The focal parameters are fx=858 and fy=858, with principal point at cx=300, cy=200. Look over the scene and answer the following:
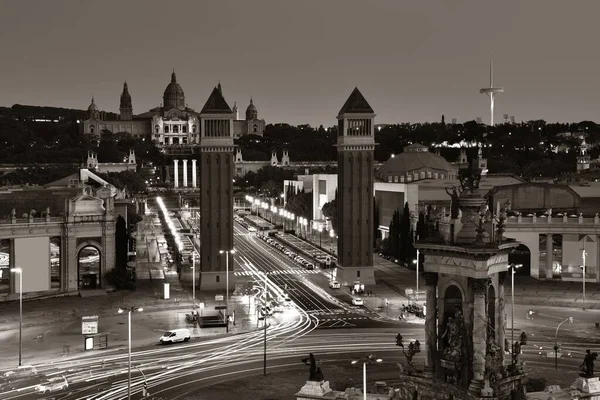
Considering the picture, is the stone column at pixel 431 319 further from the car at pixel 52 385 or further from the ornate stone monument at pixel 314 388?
the car at pixel 52 385

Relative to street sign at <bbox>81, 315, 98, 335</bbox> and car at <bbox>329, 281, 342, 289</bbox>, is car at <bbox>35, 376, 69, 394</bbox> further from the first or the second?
car at <bbox>329, 281, 342, 289</bbox>

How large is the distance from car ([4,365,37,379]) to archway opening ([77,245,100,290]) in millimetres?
35440

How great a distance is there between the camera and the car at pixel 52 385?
50969 millimetres

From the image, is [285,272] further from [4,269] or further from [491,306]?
[491,306]

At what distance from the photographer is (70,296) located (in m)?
89.0

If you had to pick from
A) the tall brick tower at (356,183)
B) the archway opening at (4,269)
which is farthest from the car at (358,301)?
the archway opening at (4,269)

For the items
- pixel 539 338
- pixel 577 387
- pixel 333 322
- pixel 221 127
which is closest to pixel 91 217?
pixel 221 127

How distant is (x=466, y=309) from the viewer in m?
34.4

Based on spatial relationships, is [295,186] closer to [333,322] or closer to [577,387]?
[333,322]

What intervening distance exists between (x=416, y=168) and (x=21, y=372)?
417 feet

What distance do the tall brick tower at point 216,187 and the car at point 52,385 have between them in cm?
4181

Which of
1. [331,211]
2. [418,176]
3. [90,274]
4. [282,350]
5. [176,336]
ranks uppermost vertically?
[418,176]

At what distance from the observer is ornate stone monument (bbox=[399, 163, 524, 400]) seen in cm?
3406

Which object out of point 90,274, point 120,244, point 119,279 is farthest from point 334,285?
point 90,274
